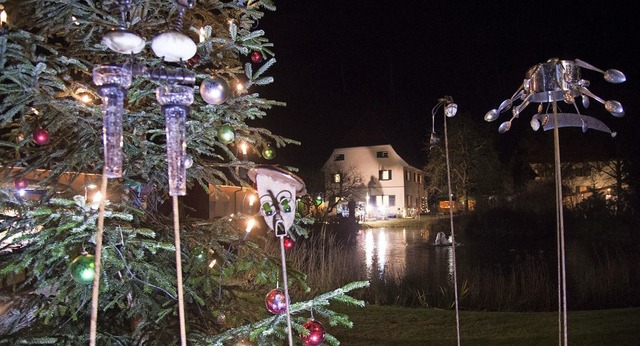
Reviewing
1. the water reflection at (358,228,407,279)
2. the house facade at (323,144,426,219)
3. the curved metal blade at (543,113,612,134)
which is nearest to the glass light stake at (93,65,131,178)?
the curved metal blade at (543,113,612,134)

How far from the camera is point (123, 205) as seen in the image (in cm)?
239

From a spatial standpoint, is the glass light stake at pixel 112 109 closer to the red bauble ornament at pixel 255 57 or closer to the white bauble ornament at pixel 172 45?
the white bauble ornament at pixel 172 45

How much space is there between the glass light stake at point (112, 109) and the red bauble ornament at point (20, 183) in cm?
129

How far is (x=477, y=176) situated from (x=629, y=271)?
23905 mm

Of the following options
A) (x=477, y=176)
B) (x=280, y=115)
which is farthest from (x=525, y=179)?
(x=280, y=115)

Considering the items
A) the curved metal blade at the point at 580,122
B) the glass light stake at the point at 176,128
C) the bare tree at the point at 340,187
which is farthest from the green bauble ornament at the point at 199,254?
the bare tree at the point at 340,187

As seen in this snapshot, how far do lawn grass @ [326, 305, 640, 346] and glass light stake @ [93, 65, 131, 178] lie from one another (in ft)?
14.4

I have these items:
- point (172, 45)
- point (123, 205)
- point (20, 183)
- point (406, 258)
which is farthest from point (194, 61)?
point (406, 258)

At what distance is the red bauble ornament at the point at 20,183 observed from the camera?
2479 mm

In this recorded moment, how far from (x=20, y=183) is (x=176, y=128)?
139 centimetres

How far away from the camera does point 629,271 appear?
848cm

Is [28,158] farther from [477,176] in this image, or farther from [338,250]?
[477,176]

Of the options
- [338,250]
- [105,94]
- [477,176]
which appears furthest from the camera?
[477,176]

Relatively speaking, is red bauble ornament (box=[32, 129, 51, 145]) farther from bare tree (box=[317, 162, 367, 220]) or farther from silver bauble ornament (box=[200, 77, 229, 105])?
bare tree (box=[317, 162, 367, 220])
